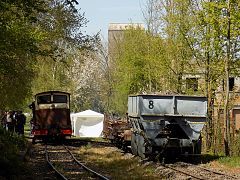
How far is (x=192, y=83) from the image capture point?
29.5m

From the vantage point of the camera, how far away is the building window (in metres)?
29.2

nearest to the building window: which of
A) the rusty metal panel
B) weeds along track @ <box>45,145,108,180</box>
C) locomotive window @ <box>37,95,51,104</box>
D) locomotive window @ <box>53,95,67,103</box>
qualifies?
weeds along track @ <box>45,145,108,180</box>

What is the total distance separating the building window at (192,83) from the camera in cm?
2917

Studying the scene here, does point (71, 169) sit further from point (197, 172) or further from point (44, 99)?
point (44, 99)

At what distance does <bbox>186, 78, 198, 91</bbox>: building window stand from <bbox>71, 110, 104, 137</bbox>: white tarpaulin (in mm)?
19313

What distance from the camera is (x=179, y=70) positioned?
2998cm

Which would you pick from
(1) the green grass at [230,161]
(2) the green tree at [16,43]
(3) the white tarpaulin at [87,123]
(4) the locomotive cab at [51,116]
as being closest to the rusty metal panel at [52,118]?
(4) the locomotive cab at [51,116]

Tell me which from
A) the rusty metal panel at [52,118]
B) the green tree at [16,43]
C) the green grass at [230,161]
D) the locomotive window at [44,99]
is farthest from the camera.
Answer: the locomotive window at [44,99]

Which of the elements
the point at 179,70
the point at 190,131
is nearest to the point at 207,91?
the point at 179,70

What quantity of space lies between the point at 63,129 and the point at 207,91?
1080cm

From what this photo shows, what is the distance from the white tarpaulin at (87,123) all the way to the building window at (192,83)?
19313mm

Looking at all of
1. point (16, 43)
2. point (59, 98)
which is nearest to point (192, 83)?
point (59, 98)

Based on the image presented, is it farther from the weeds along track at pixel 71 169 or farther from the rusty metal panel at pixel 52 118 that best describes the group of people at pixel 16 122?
the weeds along track at pixel 71 169

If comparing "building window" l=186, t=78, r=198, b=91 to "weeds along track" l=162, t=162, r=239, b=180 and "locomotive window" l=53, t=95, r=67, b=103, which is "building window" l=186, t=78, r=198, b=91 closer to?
"locomotive window" l=53, t=95, r=67, b=103
